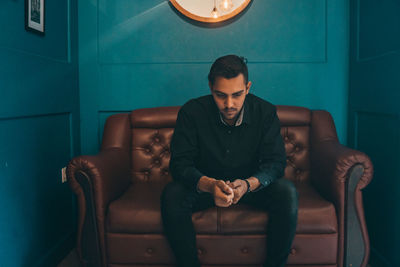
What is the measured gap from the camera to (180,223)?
1.49 m

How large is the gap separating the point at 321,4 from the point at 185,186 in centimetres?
180

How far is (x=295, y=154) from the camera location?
215cm

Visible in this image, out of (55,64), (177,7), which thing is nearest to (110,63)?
(55,64)

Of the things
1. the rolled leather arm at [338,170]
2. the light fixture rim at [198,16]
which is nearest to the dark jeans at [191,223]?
the rolled leather arm at [338,170]

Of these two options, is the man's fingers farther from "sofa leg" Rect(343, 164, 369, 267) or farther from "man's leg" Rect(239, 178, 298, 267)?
"sofa leg" Rect(343, 164, 369, 267)

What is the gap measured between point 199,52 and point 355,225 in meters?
1.61

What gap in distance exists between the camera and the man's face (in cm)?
155

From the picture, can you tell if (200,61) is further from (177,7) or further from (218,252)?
(218,252)

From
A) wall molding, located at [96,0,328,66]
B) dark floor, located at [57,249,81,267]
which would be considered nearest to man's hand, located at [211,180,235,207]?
dark floor, located at [57,249,81,267]

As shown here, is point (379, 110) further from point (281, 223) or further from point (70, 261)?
point (70, 261)

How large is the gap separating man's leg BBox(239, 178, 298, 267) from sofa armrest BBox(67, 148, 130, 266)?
86 centimetres

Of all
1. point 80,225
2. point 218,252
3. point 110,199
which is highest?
point 110,199

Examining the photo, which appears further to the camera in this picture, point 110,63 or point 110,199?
point 110,63

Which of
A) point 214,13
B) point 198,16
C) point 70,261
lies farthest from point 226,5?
point 70,261
